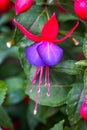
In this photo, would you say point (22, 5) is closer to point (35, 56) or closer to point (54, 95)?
point (35, 56)

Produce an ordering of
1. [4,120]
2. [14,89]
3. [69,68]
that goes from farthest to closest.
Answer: [14,89] < [4,120] < [69,68]

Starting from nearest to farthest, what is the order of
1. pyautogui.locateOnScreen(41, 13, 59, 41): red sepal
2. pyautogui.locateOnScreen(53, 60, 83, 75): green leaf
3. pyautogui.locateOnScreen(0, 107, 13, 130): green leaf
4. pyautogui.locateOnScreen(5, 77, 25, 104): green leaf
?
pyautogui.locateOnScreen(41, 13, 59, 41): red sepal
pyautogui.locateOnScreen(53, 60, 83, 75): green leaf
pyautogui.locateOnScreen(0, 107, 13, 130): green leaf
pyautogui.locateOnScreen(5, 77, 25, 104): green leaf

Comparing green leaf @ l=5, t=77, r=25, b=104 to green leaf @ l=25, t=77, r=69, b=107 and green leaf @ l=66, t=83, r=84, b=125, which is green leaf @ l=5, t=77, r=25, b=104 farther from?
green leaf @ l=66, t=83, r=84, b=125

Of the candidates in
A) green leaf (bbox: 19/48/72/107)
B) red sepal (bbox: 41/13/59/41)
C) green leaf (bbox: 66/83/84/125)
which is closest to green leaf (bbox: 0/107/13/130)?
green leaf (bbox: 19/48/72/107)

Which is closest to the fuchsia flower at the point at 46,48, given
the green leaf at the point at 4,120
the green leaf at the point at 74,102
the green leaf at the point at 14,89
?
the green leaf at the point at 74,102

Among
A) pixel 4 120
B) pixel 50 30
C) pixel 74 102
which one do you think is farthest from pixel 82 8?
pixel 4 120

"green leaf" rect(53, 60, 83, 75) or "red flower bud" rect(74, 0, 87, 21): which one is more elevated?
"red flower bud" rect(74, 0, 87, 21)

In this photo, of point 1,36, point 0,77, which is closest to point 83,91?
point 1,36
